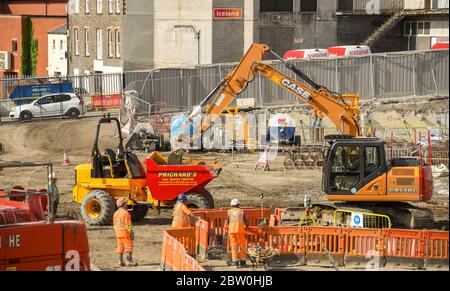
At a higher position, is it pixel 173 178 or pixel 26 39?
pixel 26 39

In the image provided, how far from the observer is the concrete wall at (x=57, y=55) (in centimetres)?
7294

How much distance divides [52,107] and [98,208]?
25.6 meters

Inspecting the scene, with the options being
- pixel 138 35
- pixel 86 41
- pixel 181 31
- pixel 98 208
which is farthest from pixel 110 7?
pixel 98 208

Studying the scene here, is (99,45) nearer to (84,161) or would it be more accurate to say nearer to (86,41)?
(86,41)

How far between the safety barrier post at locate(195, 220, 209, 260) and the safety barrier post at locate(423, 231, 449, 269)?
4.74m

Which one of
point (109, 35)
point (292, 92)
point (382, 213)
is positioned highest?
point (109, 35)

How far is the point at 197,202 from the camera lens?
84.7 ft

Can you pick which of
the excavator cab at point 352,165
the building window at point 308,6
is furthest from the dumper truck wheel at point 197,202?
the building window at point 308,6

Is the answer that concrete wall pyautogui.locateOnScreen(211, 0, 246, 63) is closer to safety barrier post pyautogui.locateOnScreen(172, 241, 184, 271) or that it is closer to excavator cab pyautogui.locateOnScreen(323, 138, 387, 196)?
excavator cab pyautogui.locateOnScreen(323, 138, 387, 196)

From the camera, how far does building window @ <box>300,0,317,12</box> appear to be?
186 feet

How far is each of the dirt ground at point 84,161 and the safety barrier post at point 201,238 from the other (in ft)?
3.12

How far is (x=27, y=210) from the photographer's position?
19.0m
